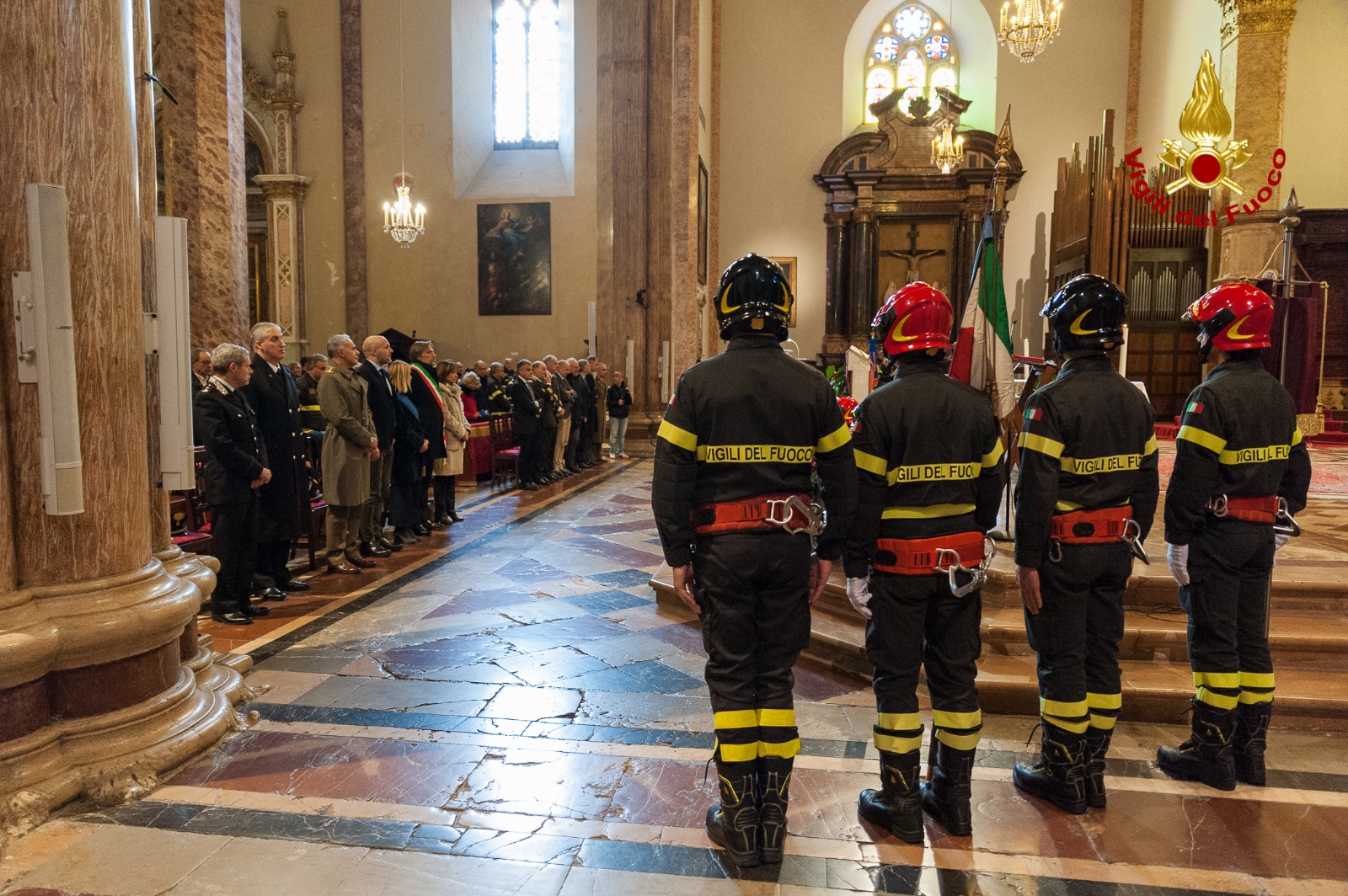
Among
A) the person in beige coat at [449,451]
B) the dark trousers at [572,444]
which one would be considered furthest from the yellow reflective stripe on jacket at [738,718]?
the dark trousers at [572,444]

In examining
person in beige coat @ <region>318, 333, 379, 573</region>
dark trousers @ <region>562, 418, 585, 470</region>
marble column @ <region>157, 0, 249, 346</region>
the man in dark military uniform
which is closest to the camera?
the man in dark military uniform

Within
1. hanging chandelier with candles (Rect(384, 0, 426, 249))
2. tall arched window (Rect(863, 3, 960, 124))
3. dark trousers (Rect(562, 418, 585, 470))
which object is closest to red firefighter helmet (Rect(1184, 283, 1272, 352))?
dark trousers (Rect(562, 418, 585, 470))

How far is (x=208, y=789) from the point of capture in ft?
10.3

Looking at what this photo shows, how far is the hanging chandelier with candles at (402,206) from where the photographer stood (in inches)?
619

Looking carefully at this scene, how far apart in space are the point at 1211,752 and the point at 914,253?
17.0 m

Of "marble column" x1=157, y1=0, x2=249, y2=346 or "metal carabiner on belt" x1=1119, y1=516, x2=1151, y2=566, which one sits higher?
"marble column" x1=157, y1=0, x2=249, y2=346

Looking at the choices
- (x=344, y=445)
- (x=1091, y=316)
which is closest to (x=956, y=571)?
(x=1091, y=316)

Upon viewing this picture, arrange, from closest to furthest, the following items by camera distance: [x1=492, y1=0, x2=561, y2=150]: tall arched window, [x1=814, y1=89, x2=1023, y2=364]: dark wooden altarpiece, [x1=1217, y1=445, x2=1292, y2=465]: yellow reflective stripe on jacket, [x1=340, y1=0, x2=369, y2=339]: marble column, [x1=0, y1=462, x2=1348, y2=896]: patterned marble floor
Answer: [x1=0, y1=462, x2=1348, y2=896]: patterned marble floor < [x1=1217, y1=445, x2=1292, y2=465]: yellow reflective stripe on jacket < [x1=340, y1=0, x2=369, y2=339]: marble column < [x1=492, y1=0, x2=561, y2=150]: tall arched window < [x1=814, y1=89, x2=1023, y2=364]: dark wooden altarpiece

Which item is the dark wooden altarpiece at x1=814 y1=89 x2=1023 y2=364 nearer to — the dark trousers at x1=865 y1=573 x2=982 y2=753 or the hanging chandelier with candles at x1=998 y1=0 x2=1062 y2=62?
the hanging chandelier with candles at x1=998 y1=0 x2=1062 y2=62

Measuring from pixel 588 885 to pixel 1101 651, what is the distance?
1.89 metres

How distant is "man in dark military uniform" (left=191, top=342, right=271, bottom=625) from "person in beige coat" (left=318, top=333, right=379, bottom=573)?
35.3 inches

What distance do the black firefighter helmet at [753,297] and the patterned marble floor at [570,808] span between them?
1635 millimetres

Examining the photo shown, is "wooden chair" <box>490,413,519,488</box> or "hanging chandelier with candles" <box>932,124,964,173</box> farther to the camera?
"hanging chandelier with candles" <box>932,124,964,173</box>

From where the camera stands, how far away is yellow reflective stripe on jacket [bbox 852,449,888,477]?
9.19 ft
